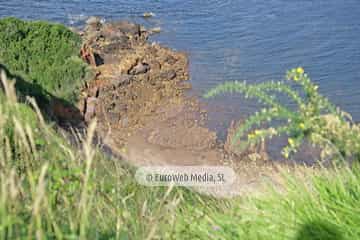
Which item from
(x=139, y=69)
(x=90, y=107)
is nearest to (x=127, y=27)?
(x=139, y=69)

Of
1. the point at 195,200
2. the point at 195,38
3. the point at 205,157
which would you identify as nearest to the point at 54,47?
the point at 195,38

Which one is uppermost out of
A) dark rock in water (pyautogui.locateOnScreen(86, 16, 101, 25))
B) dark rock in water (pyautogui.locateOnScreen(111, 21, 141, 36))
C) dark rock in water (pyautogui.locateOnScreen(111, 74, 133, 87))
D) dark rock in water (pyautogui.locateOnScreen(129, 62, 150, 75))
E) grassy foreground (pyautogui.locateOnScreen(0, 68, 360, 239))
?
dark rock in water (pyautogui.locateOnScreen(86, 16, 101, 25))

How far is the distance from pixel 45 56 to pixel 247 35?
8.13m

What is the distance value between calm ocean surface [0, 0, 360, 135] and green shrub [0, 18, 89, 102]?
4170 millimetres

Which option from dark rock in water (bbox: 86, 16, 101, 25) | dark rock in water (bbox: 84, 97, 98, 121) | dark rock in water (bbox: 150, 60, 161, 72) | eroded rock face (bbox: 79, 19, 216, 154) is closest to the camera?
eroded rock face (bbox: 79, 19, 216, 154)

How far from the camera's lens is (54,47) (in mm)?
19500

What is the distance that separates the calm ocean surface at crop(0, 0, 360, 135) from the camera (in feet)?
61.1

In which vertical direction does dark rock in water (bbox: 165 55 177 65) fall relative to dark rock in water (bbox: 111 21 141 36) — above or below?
below

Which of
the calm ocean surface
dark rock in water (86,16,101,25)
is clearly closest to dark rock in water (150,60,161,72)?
the calm ocean surface

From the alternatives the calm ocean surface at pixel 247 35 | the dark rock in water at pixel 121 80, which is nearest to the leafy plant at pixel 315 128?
the calm ocean surface at pixel 247 35

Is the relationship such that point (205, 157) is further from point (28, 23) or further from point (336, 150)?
point (336, 150)

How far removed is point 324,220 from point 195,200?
1636 mm

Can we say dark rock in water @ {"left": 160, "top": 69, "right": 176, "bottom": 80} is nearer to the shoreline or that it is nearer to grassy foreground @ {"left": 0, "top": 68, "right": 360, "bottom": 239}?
the shoreline

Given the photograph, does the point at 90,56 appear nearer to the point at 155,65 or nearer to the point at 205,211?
the point at 155,65
